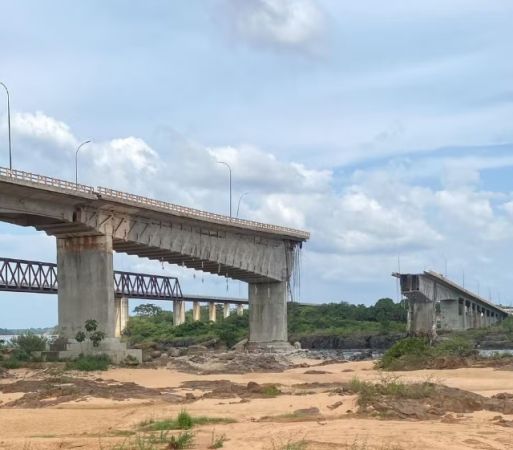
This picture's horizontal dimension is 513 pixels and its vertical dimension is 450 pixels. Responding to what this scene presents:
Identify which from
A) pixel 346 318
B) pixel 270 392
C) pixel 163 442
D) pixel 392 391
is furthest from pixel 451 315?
pixel 163 442

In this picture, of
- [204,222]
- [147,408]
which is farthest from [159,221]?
[147,408]

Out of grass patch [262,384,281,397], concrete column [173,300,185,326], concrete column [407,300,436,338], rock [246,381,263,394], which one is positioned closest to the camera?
grass patch [262,384,281,397]

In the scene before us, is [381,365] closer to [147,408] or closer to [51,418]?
[147,408]

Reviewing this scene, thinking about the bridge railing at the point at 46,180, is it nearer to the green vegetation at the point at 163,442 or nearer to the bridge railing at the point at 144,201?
the bridge railing at the point at 144,201

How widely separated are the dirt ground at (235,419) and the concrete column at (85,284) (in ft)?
59.9

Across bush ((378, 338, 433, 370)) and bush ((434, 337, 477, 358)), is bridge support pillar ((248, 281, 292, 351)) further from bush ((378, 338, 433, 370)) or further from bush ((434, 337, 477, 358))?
bush ((378, 338, 433, 370))

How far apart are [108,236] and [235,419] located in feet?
121

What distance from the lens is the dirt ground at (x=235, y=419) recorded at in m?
17.3

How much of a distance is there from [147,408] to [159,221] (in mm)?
39397

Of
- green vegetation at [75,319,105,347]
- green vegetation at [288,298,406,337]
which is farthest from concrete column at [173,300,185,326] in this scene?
green vegetation at [75,319,105,347]

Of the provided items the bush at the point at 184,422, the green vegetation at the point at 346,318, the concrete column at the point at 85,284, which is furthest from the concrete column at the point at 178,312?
the bush at the point at 184,422

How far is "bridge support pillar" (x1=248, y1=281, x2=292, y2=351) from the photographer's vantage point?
276 ft

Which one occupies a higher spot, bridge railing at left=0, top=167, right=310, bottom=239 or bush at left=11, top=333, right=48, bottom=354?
bridge railing at left=0, top=167, right=310, bottom=239

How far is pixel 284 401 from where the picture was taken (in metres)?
26.5
